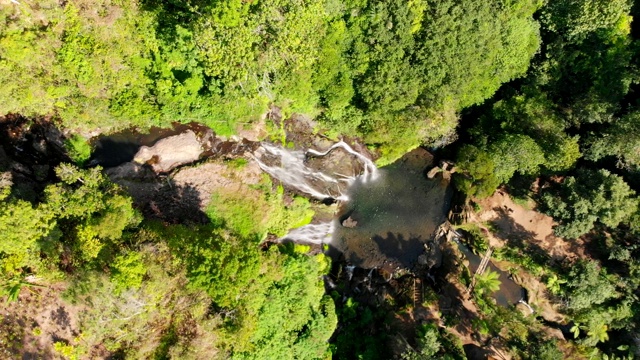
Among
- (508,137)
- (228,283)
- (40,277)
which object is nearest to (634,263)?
(508,137)

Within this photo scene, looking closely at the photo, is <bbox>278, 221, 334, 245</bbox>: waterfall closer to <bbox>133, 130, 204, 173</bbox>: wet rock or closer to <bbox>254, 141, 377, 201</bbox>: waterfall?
<bbox>254, 141, 377, 201</bbox>: waterfall

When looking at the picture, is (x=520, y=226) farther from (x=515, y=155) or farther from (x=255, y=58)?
(x=255, y=58)

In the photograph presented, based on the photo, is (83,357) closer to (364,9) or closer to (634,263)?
(364,9)

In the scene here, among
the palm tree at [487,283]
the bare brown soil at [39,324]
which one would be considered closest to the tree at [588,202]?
the palm tree at [487,283]

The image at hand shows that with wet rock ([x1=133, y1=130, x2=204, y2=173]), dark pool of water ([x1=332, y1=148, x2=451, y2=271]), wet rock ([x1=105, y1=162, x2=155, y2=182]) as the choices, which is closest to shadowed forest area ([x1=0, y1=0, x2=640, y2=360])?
wet rock ([x1=105, y1=162, x2=155, y2=182])

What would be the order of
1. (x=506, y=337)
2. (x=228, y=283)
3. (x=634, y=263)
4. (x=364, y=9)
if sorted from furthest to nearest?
(x=506, y=337), (x=634, y=263), (x=364, y=9), (x=228, y=283)

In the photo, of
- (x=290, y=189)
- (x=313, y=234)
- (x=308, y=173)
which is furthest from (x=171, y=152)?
(x=313, y=234)

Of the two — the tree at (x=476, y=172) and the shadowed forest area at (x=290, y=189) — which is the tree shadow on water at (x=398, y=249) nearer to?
the shadowed forest area at (x=290, y=189)
